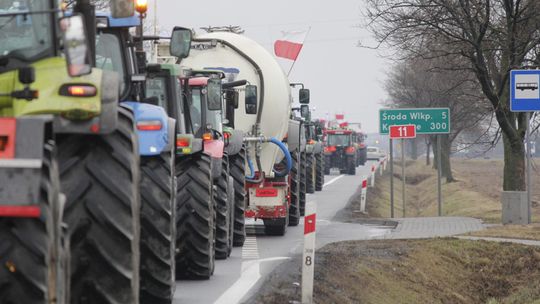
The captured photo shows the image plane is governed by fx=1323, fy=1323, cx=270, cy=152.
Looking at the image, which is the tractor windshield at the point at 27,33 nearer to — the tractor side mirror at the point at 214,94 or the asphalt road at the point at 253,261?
the asphalt road at the point at 253,261

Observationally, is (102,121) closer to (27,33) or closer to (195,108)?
(27,33)

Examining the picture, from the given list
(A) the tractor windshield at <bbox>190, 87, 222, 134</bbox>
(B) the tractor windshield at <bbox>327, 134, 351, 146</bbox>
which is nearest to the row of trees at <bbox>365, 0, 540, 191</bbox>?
(A) the tractor windshield at <bbox>190, 87, 222, 134</bbox>

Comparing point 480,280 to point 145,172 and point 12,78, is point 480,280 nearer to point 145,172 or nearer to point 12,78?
point 145,172

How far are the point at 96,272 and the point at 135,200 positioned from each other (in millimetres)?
542

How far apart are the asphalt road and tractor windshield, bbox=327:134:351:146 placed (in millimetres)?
38449

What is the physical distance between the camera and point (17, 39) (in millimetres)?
8367

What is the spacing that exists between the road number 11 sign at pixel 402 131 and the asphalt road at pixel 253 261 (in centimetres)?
274

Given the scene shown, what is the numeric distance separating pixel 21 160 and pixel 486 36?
2569 cm

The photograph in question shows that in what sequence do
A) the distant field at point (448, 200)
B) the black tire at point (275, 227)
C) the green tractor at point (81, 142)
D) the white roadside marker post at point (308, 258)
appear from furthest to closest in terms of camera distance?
the distant field at point (448, 200), the black tire at point (275, 227), the white roadside marker post at point (308, 258), the green tractor at point (81, 142)

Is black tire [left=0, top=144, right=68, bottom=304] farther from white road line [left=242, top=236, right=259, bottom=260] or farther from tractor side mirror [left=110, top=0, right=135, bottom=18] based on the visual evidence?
white road line [left=242, top=236, right=259, bottom=260]

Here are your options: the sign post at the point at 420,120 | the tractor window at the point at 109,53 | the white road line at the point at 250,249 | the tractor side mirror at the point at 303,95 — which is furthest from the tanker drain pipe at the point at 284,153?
the tractor window at the point at 109,53

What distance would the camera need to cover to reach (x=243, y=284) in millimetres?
15297

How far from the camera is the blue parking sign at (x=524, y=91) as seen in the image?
26.0 meters

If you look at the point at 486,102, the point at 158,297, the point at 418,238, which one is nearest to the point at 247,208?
the point at 418,238
